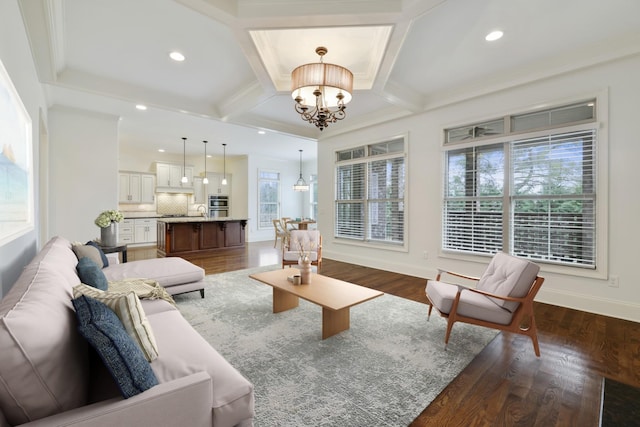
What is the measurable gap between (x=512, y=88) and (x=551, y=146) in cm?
93

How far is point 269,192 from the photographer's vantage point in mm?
10172

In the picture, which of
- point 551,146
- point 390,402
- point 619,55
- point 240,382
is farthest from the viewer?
point 551,146

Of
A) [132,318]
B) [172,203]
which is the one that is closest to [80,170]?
[172,203]

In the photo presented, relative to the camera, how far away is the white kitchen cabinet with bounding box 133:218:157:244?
835 cm

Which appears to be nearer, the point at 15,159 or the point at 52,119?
the point at 15,159

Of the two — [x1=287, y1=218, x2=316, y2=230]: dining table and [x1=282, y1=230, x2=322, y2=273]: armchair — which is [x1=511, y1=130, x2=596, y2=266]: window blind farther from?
[x1=287, y1=218, x2=316, y2=230]: dining table

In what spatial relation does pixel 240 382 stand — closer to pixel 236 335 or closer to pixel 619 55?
pixel 236 335

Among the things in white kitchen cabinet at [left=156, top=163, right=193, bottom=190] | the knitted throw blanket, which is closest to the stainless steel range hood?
white kitchen cabinet at [left=156, top=163, right=193, bottom=190]

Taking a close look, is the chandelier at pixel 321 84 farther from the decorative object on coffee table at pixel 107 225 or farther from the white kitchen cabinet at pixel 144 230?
the white kitchen cabinet at pixel 144 230

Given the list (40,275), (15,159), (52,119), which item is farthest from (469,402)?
(52,119)

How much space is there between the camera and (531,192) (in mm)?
3756

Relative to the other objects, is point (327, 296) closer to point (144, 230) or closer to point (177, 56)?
point (177, 56)

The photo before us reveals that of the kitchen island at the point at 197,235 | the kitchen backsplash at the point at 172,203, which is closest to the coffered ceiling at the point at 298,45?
the kitchen island at the point at 197,235

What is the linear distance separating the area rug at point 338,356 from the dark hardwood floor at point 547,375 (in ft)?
0.39
